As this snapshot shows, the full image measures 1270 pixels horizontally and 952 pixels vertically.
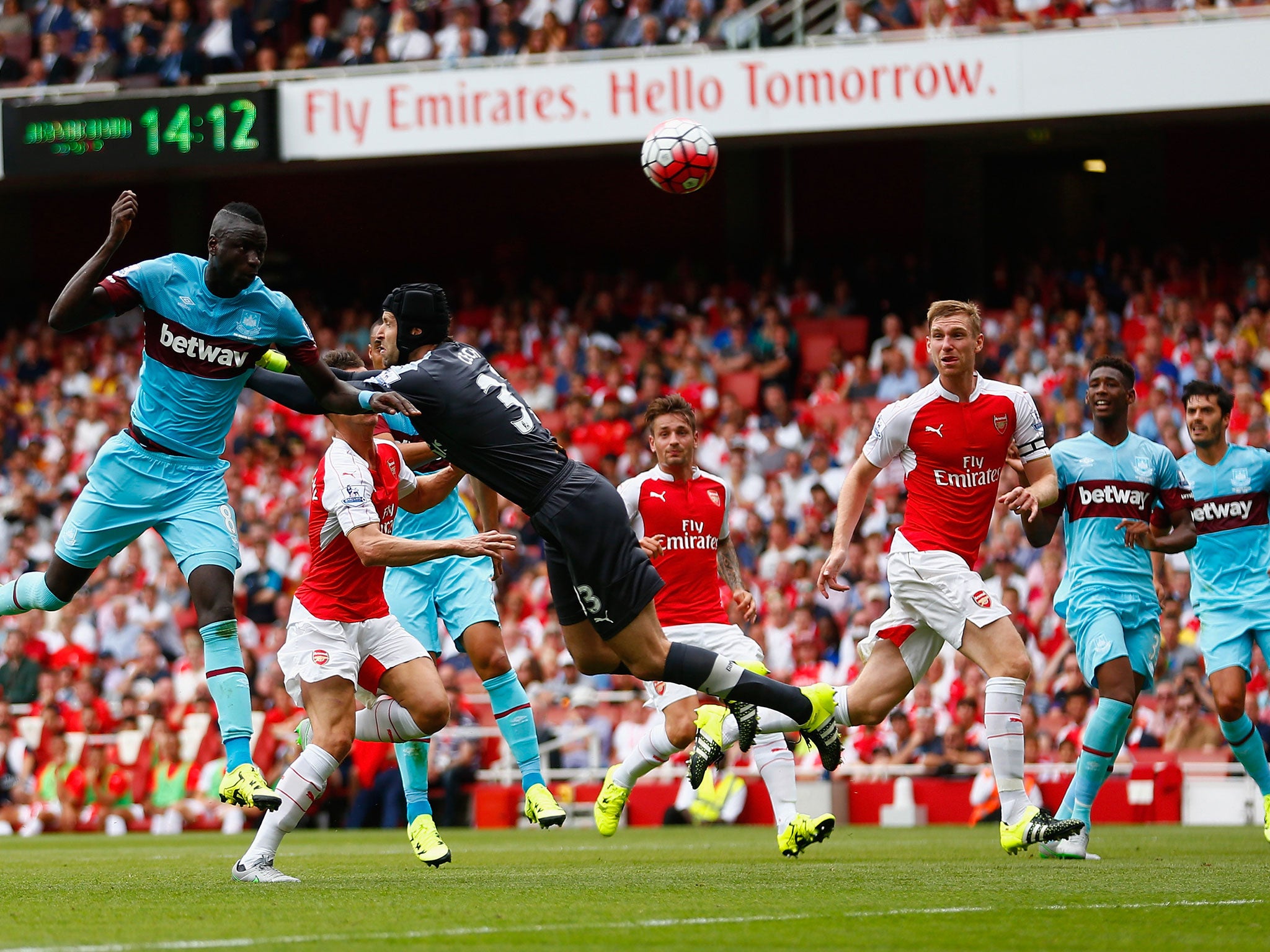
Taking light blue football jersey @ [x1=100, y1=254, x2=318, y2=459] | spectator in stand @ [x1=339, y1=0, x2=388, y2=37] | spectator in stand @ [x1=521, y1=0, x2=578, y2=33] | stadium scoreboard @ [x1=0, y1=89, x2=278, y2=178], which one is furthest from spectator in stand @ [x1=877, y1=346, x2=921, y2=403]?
light blue football jersey @ [x1=100, y1=254, x2=318, y2=459]

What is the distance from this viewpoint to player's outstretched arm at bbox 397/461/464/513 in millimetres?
9227

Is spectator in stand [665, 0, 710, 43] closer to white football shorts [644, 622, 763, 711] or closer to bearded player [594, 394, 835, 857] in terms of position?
bearded player [594, 394, 835, 857]

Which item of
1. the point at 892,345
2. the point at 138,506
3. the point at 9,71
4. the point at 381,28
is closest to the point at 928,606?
the point at 138,506

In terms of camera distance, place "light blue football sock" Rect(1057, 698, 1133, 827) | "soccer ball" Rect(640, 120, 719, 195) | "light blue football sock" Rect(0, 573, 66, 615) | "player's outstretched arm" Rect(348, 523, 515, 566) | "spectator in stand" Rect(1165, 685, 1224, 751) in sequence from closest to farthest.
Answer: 1. "player's outstretched arm" Rect(348, 523, 515, 566)
2. "light blue football sock" Rect(0, 573, 66, 615)
3. "light blue football sock" Rect(1057, 698, 1133, 827)
4. "soccer ball" Rect(640, 120, 719, 195)
5. "spectator in stand" Rect(1165, 685, 1224, 751)

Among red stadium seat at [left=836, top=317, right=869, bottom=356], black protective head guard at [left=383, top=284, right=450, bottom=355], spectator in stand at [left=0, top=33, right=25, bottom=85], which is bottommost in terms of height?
black protective head guard at [left=383, top=284, right=450, bottom=355]

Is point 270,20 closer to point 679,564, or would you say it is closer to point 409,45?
point 409,45

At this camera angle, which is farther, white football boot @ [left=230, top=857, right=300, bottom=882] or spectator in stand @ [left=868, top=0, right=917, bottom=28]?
spectator in stand @ [left=868, top=0, right=917, bottom=28]

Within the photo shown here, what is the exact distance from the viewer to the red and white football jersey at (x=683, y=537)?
10.3 metres

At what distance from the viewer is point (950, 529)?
900cm

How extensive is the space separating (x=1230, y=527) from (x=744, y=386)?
1149 cm

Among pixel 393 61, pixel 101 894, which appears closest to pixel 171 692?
pixel 393 61

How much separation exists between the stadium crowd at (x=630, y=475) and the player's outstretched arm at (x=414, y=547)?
8.33m

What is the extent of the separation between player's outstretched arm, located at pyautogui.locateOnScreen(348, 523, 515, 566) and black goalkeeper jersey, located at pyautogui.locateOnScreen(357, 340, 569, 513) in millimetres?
301

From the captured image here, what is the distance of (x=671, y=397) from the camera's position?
10172 mm
